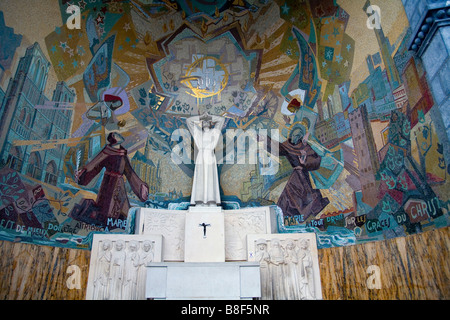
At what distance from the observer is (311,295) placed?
8.28 meters

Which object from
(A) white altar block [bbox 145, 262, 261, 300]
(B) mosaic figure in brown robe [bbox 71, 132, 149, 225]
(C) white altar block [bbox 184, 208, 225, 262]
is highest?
(B) mosaic figure in brown robe [bbox 71, 132, 149, 225]

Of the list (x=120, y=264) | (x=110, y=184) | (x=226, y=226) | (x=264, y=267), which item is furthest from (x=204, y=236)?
(x=110, y=184)

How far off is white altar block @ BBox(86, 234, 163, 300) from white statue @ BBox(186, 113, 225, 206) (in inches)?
60.6

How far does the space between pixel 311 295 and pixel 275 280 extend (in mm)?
870

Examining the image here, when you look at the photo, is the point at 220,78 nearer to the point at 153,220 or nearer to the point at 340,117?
the point at 340,117

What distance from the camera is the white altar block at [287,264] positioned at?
8391 millimetres

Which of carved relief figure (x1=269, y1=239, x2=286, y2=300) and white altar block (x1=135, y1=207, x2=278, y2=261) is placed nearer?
carved relief figure (x1=269, y1=239, x2=286, y2=300)

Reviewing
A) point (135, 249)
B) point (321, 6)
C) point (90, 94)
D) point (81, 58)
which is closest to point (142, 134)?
point (90, 94)

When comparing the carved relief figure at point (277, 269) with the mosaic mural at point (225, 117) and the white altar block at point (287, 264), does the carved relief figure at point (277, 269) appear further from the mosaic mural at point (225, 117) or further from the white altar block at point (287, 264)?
the mosaic mural at point (225, 117)

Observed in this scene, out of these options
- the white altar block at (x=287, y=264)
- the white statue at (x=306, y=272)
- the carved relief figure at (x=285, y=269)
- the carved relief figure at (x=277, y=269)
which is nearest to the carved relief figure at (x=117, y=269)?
the white altar block at (x=287, y=264)

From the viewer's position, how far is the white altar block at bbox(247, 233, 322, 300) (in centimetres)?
839

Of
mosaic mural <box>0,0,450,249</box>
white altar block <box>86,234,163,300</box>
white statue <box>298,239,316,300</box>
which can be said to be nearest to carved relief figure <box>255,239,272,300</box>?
white statue <box>298,239,316,300</box>

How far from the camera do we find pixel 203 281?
747 cm

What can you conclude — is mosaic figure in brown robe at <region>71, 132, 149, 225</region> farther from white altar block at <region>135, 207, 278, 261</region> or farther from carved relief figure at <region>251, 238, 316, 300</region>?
carved relief figure at <region>251, 238, 316, 300</region>
